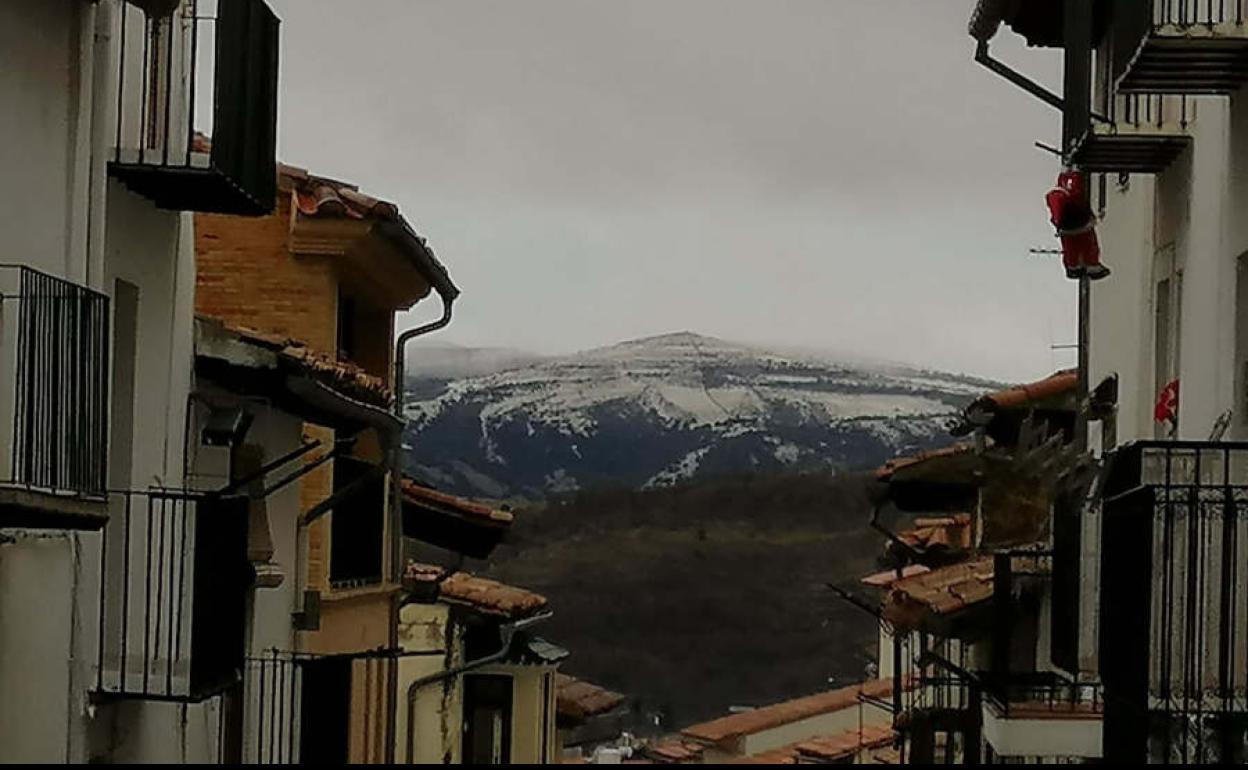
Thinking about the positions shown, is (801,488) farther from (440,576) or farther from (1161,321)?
(1161,321)

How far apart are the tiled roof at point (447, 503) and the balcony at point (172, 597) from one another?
485 inches

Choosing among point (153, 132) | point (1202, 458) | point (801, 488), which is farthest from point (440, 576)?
point (1202, 458)

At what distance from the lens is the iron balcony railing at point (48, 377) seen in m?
11.2

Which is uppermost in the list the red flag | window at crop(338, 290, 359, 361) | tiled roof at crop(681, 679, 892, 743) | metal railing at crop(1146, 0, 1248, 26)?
metal railing at crop(1146, 0, 1248, 26)

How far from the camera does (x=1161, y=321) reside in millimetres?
17828

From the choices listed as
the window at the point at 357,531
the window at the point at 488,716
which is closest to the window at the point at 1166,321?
the window at the point at 357,531

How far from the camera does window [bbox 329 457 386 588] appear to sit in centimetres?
2453

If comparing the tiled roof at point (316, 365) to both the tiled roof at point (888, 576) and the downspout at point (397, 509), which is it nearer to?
the downspout at point (397, 509)

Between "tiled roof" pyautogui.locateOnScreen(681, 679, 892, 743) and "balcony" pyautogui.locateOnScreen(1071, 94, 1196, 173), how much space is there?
55.5 feet

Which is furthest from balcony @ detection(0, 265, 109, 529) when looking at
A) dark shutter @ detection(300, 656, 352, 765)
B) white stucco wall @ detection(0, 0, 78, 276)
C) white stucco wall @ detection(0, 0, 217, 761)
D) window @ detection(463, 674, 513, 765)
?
window @ detection(463, 674, 513, 765)

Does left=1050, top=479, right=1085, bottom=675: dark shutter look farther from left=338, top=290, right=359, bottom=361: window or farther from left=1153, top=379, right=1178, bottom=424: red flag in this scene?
left=338, top=290, right=359, bottom=361: window

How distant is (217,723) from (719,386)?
2152 centimetres

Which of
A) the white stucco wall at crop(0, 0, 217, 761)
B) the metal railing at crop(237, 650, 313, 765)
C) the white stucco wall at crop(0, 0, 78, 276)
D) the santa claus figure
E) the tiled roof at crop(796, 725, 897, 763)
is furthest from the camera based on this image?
the tiled roof at crop(796, 725, 897, 763)

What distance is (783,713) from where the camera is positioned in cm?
3847
